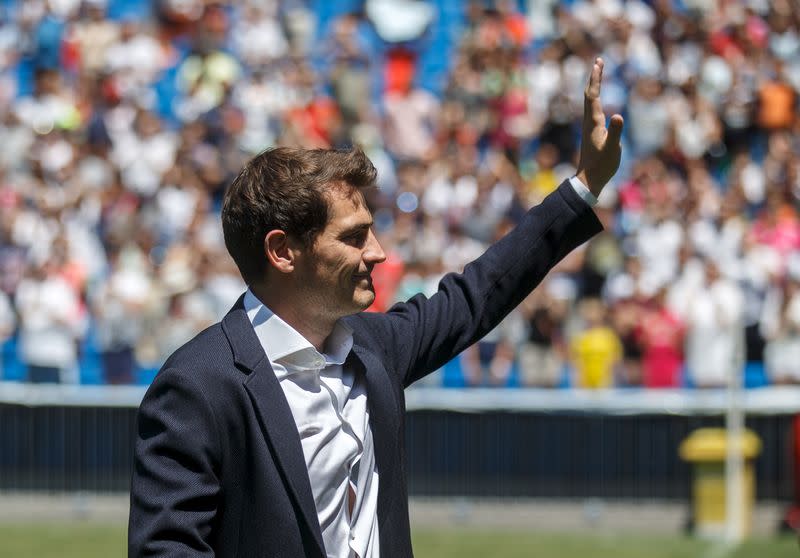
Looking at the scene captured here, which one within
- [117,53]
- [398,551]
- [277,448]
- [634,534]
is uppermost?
[117,53]

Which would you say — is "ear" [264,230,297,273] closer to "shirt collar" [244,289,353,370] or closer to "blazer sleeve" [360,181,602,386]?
"shirt collar" [244,289,353,370]

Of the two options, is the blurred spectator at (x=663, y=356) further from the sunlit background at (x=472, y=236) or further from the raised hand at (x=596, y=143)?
the raised hand at (x=596, y=143)

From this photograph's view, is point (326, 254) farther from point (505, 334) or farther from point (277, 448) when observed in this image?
point (505, 334)

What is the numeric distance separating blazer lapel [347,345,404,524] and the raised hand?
0.67 metres

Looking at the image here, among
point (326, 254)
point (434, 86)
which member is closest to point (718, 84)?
point (434, 86)

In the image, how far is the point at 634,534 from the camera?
11.9 metres

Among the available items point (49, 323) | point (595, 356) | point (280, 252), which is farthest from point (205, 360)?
point (49, 323)

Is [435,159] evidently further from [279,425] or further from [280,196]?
[279,425]

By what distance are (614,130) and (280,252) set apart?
811mm

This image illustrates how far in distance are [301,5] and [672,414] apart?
26.7 ft

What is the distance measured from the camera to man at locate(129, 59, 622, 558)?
10.4ft

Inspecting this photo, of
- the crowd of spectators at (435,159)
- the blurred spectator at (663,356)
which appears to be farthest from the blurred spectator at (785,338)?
the blurred spectator at (663,356)

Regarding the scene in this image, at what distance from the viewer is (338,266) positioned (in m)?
3.39

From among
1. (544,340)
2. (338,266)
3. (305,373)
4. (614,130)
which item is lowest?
(544,340)
